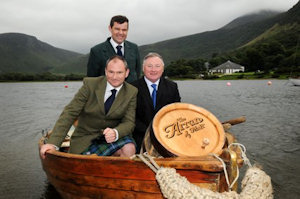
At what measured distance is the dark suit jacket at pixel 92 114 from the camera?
4043 mm

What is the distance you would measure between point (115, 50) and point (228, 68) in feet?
393

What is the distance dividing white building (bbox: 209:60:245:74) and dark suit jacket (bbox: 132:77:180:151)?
116294mm

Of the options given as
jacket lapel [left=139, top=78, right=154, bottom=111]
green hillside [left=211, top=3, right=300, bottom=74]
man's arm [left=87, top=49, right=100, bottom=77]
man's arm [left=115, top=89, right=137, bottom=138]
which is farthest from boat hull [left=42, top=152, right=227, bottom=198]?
green hillside [left=211, top=3, right=300, bottom=74]

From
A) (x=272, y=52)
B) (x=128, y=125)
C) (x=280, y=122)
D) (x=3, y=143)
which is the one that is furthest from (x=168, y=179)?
(x=272, y=52)

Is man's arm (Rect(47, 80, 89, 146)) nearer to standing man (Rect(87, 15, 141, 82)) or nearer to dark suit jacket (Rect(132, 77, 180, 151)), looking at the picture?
dark suit jacket (Rect(132, 77, 180, 151))

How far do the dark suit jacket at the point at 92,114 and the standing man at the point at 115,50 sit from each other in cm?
128

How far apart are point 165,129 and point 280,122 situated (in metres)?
13.6

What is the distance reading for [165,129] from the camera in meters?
3.63

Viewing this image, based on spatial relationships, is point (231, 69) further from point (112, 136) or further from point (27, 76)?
point (112, 136)

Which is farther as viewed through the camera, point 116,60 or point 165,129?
point 116,60

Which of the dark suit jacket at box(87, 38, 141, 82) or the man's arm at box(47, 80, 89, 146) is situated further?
the dark suit jacket at box(87, 38, 141, 82)

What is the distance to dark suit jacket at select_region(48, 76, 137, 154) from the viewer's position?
4.04m

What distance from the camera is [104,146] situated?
165 inches

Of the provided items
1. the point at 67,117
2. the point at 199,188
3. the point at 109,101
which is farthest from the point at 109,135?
the point at 199,188
